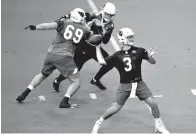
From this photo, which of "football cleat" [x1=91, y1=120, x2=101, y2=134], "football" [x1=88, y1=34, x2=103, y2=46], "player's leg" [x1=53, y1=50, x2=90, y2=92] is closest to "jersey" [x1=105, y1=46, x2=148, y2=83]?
"football cleat" [x1=91, y1=120, x2=101, y2=134]

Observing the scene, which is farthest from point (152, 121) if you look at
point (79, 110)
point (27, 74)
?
point (27, 74)

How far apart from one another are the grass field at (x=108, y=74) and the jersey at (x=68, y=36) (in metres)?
1.15

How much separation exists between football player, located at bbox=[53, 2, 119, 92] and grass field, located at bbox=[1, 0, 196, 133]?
29 centimetres

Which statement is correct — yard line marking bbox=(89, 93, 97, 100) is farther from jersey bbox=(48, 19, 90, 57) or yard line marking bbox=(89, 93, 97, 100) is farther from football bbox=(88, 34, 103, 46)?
football bbox=(88, 34, 103, 46)

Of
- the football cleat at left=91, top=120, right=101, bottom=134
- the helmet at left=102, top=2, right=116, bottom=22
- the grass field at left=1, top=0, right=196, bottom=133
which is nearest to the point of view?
the football cleat at left=91, top=120, right=101, bottom=134

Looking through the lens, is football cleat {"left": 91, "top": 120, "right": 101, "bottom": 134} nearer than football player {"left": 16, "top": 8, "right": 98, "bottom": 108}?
Yes

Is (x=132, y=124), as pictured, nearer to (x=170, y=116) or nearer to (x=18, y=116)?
(x=170, y=116)

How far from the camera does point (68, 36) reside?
16594mm

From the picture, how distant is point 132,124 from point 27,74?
368 cm

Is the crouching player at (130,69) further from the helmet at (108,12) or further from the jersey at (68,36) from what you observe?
the helmet at (108,12)

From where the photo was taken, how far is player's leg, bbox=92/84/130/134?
50.0ft

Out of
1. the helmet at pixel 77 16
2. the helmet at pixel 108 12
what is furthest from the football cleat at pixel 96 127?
the helmet at pixel 108 12

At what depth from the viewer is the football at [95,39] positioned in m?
16.4

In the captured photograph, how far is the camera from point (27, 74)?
731 inches
